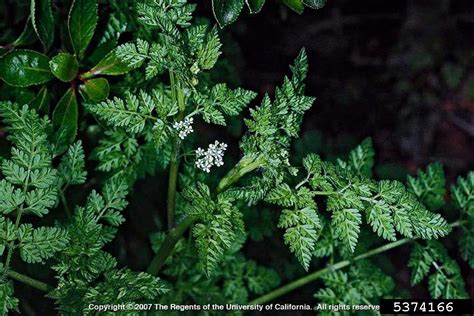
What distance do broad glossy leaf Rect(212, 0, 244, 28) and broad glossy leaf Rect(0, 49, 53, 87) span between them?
546 millimetres

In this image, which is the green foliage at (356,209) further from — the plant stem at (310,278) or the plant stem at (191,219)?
the plant stem at (310,278)

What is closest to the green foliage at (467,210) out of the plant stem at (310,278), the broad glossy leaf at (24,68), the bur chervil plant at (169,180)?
the bur chervil plant at (169,180)

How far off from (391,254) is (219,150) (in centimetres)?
175

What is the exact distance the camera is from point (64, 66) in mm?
1893

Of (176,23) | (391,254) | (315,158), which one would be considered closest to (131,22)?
(176,23)

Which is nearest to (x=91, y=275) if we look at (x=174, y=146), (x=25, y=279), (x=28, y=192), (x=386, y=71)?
(x=25, y=279)

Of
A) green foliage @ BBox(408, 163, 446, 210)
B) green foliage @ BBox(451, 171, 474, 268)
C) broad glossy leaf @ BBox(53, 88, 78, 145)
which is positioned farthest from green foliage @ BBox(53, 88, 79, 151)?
green foliage @ BBox(451, 171, 474, 268)

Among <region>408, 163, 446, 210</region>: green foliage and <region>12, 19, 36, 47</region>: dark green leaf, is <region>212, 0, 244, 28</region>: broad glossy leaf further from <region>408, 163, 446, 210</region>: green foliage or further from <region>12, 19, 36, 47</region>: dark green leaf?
<region>408, 163, 446, 210</region>: green foliage

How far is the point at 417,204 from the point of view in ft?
5.44

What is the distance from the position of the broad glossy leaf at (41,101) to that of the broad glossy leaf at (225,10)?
0.62 metres

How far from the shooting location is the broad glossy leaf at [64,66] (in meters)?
1.87

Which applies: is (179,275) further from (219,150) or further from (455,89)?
(455,89)

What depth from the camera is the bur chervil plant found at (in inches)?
65.3

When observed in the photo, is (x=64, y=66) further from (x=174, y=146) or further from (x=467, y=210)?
(x=467, y=210)
